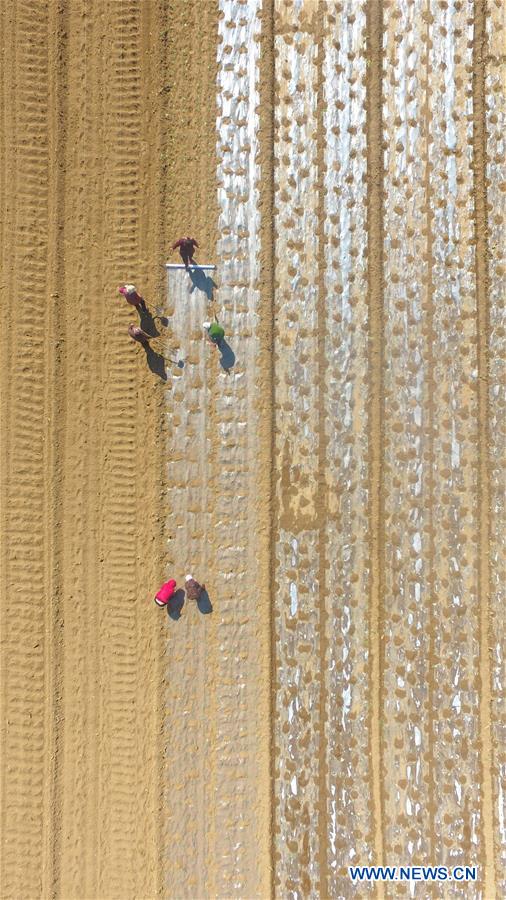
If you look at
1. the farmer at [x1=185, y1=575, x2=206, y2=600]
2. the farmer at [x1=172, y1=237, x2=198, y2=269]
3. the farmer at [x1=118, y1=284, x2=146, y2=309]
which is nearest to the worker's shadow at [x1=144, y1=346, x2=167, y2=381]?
the farmer at [x1=118, y1=284, x2=146, y2=309]

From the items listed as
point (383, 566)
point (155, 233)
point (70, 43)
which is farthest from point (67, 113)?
point (383, 566)

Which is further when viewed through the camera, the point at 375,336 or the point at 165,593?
the point at 375,336

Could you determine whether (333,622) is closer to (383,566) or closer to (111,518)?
(383,566)

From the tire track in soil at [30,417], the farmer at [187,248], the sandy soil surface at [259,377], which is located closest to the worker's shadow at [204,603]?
the sandy soil surface at [259,377]

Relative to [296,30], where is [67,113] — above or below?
below

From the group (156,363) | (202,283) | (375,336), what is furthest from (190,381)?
(375,336)

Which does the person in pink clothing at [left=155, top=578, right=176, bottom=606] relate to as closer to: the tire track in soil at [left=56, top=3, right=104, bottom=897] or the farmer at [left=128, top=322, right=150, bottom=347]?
the tire track in soil at [left=56, top=3, right=104, bottom=897]

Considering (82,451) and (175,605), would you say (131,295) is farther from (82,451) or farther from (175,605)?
(175,605)
